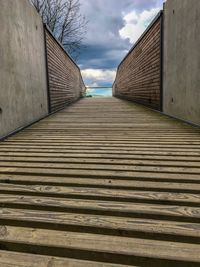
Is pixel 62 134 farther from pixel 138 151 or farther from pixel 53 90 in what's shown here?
pixel 53 90

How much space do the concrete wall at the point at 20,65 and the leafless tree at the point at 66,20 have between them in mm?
8189

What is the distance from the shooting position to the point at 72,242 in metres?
1.06

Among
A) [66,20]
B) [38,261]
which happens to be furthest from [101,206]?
[66,20]

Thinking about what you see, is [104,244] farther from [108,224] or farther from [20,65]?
[20,65]

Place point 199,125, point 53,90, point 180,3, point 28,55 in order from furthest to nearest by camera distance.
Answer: point 53,90
point 28,55
point 180,3
point 199,125

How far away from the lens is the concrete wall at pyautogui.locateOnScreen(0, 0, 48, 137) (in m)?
3.46

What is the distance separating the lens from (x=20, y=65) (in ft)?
13.4

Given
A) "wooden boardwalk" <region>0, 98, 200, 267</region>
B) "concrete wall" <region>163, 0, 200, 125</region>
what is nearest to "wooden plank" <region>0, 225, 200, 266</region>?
"wooden boardwalk" <region>0, 98, 200, 267</region>

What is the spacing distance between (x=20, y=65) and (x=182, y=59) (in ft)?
10.5

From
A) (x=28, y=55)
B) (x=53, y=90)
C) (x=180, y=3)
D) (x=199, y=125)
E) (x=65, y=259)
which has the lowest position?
(x=65, y=259)

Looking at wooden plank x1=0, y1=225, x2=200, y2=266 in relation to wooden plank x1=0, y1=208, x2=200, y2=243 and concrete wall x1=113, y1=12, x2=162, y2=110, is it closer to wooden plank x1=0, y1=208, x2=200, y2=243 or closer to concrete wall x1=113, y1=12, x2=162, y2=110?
wooden plank x1=0, y1=208, x2=200, y2=243

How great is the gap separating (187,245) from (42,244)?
27.8 inches

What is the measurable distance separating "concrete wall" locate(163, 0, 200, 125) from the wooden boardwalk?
4.92 feet

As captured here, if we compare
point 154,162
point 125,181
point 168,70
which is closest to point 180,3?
point 168,70
